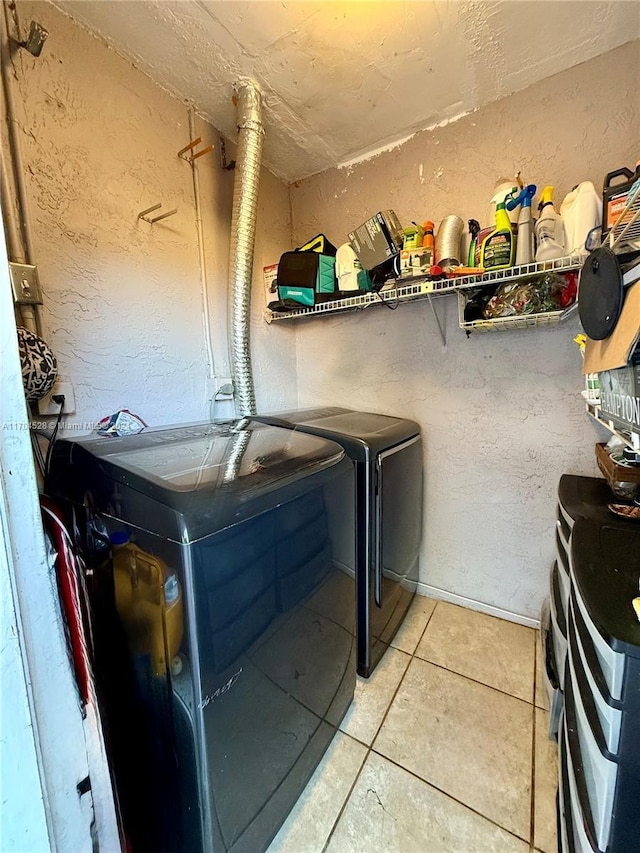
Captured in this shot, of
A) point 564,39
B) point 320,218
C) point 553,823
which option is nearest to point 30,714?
point 553,823

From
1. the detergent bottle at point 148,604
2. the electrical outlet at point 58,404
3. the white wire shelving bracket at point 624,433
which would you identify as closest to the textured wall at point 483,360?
the white wire shelving bracket at point 624,433

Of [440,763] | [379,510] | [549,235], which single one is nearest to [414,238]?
[549,235]

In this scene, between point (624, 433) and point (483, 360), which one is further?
point (483, 360)

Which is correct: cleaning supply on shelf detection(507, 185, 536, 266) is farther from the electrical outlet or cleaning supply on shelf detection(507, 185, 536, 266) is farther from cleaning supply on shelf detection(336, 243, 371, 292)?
the electrical outlet

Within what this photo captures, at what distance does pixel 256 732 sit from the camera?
0.89m

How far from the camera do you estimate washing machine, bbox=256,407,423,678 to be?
143 cm

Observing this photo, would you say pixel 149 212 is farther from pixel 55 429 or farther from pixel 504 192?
pixel 504 192

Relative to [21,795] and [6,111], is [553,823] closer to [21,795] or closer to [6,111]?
[21,795]

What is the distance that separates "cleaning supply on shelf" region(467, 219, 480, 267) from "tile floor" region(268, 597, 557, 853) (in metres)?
1.90

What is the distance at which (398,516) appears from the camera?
170 centimetres

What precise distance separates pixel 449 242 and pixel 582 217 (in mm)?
506

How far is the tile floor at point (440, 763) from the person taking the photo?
103 centimetres

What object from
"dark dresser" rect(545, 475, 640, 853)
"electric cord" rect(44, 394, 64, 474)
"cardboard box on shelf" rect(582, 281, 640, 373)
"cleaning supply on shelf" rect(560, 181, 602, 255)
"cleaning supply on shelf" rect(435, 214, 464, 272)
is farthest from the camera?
"cleaning supply on shelf" rect(435, 214, 464, 272)

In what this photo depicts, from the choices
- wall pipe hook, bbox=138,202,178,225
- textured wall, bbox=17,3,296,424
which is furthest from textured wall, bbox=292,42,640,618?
wall pipe hook, bbox=138,202,178,225
